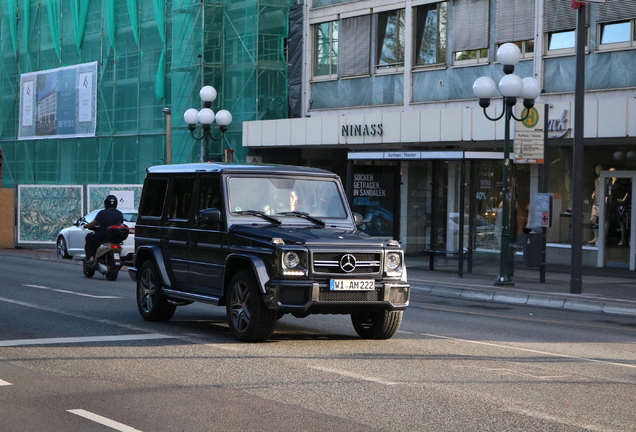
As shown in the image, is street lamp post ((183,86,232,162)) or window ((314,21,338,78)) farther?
window ((314,21,338,78))

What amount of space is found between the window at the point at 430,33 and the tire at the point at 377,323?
61.2ft

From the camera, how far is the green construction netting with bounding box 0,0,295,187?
35.9 meters

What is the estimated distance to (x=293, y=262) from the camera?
11.1 metres

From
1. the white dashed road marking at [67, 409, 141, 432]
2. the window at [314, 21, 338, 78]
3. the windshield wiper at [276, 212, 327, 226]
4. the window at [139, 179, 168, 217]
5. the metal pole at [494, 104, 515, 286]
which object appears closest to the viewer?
the white dashed road marking at [67, 409, 141, 432]

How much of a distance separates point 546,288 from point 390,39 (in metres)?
12.9

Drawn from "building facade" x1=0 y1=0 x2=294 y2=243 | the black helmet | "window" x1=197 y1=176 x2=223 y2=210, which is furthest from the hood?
"building facade" x1=0 y1=0 x2=294 y2=243

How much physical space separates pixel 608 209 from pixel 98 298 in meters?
14.9

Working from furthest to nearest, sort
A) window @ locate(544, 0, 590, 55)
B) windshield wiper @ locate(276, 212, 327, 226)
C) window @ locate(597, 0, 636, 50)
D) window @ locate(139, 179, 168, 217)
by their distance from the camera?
1. window @ locate(544, 0, 590, 55)
2. window @ locate(597, 0, 636, 50)
3. window @ locate(139, 179, 168, 217)
4. windshield wiper @ locate(276, 212, 327, 226)

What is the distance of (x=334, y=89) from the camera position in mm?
33688

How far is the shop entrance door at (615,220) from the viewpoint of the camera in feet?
88.1

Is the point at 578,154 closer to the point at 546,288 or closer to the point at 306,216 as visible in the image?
the point at 546,288

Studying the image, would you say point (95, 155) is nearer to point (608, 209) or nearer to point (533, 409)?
point (608, 209)

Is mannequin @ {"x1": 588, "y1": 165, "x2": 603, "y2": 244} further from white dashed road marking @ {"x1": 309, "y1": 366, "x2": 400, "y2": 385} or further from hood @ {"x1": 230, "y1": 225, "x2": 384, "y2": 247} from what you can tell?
white dashed road marking @ {"x1": 309, "y1": 366, "x2": 400, "y2": 385}

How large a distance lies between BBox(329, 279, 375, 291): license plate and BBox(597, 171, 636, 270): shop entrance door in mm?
16903
